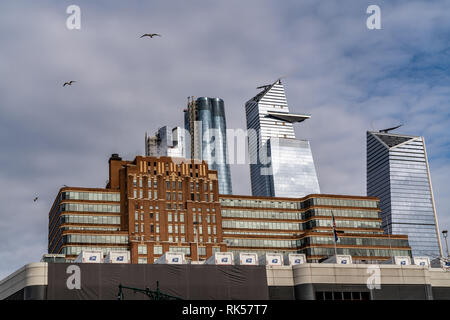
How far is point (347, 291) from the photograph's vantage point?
10531cm

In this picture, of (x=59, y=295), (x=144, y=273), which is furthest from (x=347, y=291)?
(x=59, y=295)

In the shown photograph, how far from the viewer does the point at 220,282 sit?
10550 centimetres

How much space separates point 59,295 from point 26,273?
258 inches
